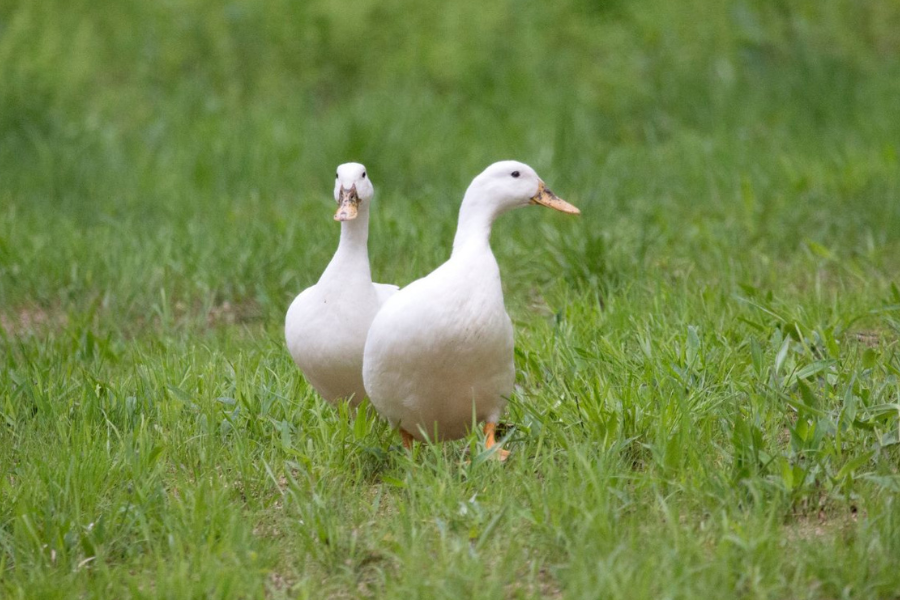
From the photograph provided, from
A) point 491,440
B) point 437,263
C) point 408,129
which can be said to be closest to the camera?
point 491,440

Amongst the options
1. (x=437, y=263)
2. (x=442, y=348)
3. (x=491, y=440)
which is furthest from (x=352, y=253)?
(x=437, y=263)

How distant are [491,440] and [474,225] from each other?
0.67 m

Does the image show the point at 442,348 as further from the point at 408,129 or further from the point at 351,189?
the point at 408,129

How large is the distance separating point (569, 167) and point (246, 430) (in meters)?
4.04

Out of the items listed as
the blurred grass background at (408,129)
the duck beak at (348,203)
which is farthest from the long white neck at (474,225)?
the blurred grass background at (408,129)

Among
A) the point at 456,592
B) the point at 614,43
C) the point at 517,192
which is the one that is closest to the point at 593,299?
the point at 517,192

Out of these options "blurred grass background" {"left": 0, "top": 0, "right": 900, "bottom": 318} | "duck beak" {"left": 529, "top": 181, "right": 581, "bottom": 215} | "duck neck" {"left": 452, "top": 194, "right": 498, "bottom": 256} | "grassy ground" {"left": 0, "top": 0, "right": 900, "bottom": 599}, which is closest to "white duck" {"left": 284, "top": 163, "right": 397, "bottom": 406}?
"grassy ground" {"left": 0, "top": 0, "right": 900, "bottom": 599}

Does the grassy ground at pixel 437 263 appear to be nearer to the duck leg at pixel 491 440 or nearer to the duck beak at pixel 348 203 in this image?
the duck leg at pixel 491 440

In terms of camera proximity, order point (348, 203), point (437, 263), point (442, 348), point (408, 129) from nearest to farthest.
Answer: point (442, 348), point (348, 203), point (437, 263), point (408, 129)

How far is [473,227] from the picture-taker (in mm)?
3654

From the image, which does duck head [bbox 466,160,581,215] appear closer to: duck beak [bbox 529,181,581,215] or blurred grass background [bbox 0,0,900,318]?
duck beak [bbox 529,181,581,215]

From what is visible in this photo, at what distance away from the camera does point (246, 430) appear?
4.02 metres

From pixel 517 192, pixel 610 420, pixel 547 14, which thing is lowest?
pixel 610 420

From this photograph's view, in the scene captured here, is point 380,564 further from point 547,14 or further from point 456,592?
point 547,14
